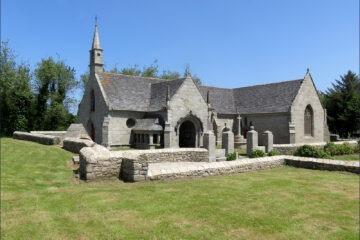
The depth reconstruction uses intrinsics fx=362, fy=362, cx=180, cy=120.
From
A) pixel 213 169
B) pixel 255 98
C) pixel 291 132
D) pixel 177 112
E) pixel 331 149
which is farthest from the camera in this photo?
pixel 255 98

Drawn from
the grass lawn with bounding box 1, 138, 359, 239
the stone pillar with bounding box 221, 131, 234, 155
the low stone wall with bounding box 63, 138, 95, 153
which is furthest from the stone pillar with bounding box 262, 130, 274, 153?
the low stone wall with bounding box 63, 138, 95, 153

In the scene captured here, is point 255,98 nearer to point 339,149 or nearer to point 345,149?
point 345,149

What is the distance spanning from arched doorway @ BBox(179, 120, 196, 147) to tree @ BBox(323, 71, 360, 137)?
26.1m

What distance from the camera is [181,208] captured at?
32.6ft

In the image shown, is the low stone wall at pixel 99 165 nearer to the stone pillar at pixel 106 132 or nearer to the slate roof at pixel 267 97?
the stone pillar at pixel 106 132

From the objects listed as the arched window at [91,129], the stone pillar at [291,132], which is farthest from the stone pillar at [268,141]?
the arched window at [91,129]

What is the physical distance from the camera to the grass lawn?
27.3 feet

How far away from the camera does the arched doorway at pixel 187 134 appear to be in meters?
33.6

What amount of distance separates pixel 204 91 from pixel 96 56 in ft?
42.3

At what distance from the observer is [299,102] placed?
119 feet

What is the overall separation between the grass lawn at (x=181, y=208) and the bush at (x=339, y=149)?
12.2m

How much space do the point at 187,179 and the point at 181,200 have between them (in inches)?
133

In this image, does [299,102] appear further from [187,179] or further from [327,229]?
[327,229]

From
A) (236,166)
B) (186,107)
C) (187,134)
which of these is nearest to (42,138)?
(186,107)
